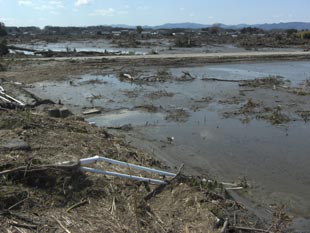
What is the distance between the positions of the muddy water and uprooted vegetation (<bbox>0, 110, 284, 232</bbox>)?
4.99ft

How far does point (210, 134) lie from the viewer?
38.2 ft

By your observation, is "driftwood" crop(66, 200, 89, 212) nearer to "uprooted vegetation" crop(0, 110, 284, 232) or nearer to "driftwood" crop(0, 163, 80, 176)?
"uprooted vegetation" crop(0, 110, 284, 232)

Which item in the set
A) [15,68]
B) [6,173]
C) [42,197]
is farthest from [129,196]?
[15,68]

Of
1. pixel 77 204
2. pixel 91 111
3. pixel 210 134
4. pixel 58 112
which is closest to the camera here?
pixel 77 204

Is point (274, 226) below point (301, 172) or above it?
above

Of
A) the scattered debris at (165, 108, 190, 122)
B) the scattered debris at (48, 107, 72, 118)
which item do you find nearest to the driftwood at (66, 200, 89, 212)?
the scattered debris at (48, 107, 72, 118)

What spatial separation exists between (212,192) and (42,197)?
2.77 m

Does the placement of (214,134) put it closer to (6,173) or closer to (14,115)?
(14,115)

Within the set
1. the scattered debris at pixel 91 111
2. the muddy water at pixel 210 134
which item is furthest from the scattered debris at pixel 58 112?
the scattered debris at pixel 91 111

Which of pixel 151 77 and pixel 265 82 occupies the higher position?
pixel 151 77

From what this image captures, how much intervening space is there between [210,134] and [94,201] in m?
6.79

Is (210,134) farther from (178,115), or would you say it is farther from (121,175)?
(121,175)

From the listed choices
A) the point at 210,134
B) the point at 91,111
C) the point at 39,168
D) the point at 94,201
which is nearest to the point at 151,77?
the point at 91,111

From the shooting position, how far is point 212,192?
646cm
